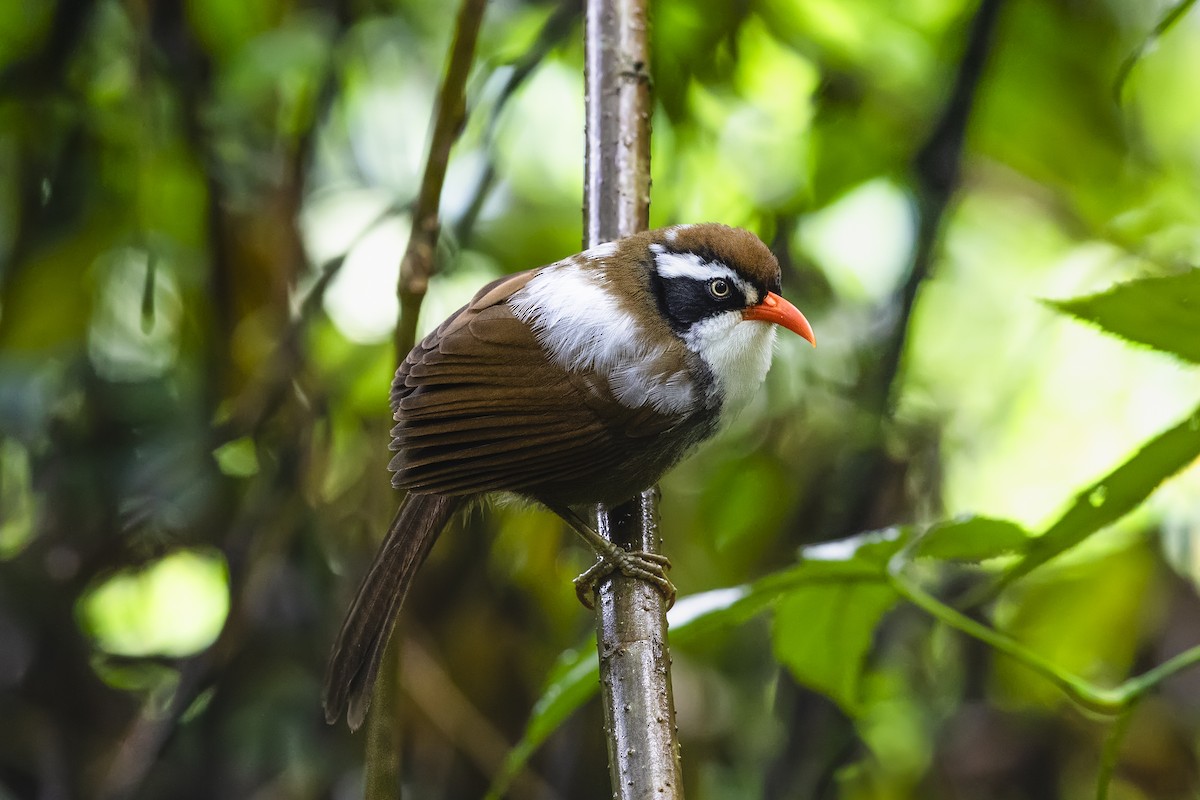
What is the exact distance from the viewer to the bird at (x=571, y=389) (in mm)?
2223

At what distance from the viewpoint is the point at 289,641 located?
3502 millimetres

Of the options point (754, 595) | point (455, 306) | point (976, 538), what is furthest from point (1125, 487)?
point (455, 306)

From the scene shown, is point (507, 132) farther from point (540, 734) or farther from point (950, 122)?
point (540, 734)

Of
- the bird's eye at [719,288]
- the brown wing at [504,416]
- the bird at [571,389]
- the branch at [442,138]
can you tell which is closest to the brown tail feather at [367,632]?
the bird at [571,389]

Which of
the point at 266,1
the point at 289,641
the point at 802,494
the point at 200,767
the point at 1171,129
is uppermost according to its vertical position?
the point at 266,1

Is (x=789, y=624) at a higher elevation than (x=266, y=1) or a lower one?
lower

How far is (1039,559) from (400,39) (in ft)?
9.82

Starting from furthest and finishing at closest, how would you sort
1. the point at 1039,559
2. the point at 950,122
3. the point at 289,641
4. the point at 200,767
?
1. the point at 289,641
2. the point at 200,767
3. the point at 950,122
4. the point at 1039,559

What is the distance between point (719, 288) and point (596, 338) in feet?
1.07

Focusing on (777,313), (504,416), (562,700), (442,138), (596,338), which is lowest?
(562,700)

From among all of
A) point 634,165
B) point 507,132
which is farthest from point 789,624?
point 507,132

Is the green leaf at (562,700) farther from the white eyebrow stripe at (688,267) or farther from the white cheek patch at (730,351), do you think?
the white eyebrow stripe at (688,267)

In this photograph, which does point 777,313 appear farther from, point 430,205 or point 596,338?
point 430,205

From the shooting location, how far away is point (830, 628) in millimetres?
1956
